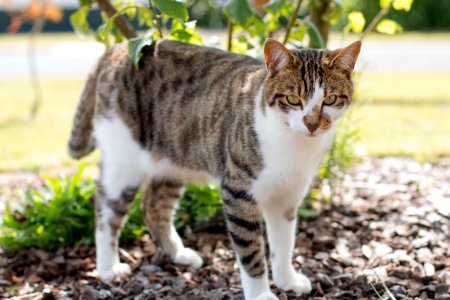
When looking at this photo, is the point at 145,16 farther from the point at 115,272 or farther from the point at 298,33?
the point at 115,272

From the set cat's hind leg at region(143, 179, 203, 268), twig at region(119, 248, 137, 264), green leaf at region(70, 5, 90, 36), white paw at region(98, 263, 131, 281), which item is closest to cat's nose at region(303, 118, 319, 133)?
cat's hind leg at region(143, 179, 203, 268)

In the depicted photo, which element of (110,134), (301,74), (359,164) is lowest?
(359,164)

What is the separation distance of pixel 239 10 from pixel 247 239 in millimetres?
1173

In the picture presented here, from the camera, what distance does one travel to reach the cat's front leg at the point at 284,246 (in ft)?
10.9

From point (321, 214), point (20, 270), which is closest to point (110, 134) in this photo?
point (20, 270)

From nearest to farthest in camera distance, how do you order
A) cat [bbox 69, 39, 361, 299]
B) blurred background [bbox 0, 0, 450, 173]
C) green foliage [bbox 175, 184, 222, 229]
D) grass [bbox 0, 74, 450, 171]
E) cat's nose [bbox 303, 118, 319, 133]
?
cat's nose [bbox 303, 118, 319, 133] → cat [bbox 69, 39, 361, 299] → green foliage [bbox 175, 184, 222, 229] → blurred background [bbox 0, 0, 450, 173] → grass [bbox 0, 74, 450, 171]

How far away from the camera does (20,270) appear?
385cm

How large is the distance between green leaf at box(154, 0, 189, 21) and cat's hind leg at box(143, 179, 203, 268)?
3.36 ft

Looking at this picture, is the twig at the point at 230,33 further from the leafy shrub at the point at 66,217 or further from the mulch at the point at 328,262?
the mulch at the point at 328,262

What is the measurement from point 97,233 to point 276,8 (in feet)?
5.05

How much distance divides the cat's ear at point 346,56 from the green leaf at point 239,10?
2.40 ft

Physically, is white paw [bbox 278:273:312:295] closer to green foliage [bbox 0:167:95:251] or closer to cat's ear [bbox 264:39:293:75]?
cat's ear [bbox 264:39:293:75]

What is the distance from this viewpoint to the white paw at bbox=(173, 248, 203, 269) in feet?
12.3

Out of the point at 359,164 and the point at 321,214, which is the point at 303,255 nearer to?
Answer: the point at 321,214
